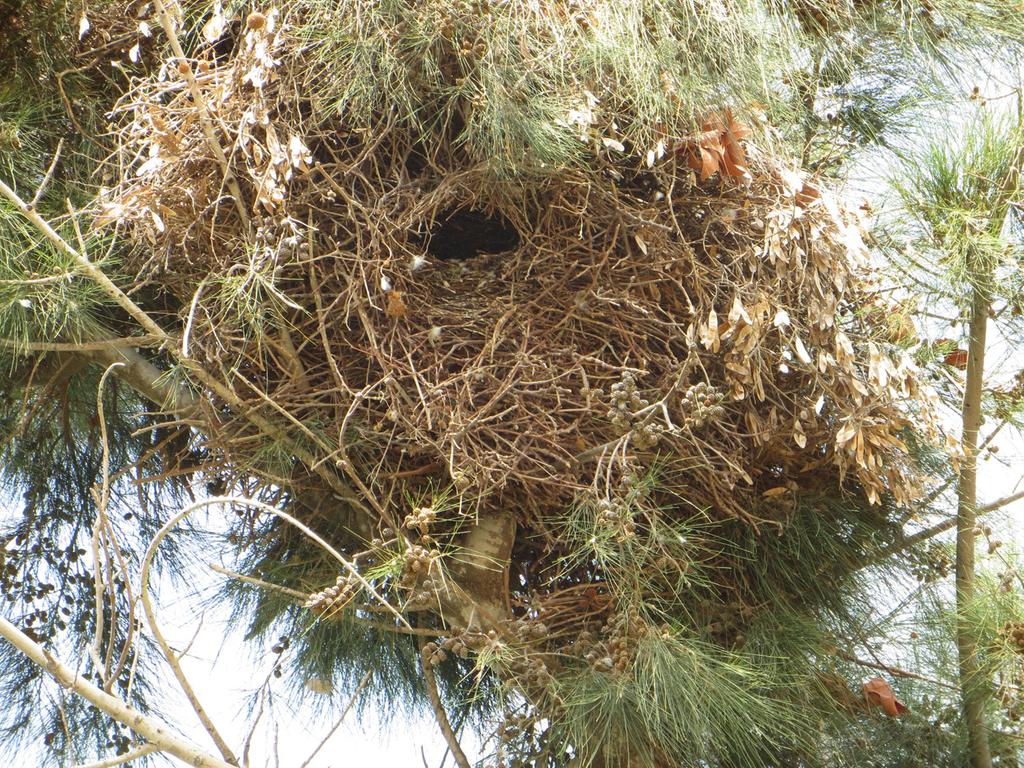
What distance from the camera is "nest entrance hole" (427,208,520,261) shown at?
241 centimetres

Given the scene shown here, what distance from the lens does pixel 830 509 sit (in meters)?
2.14

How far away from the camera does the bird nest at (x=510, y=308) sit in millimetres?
1945

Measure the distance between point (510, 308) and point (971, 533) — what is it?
0.77m

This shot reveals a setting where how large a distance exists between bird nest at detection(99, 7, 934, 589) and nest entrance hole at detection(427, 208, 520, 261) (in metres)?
0.25

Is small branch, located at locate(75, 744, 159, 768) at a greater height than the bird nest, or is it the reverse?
the bird nest

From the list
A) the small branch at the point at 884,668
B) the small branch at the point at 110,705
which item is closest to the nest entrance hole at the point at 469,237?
the small branch at the point at 884,668

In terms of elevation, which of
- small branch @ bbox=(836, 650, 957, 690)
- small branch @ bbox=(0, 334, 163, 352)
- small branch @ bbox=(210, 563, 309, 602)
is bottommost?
small branch @ bbox=(210, 563, 309, 602)

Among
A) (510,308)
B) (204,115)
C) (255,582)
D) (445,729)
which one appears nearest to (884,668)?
(445,729)

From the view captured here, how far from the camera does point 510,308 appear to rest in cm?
205

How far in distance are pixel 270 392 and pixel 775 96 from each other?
3.12ft

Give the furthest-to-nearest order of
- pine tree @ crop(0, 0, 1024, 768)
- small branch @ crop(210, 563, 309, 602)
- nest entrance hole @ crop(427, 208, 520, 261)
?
nest entrance hole @ crop(427, 208, 520, 261), pine tree @ crop(0, 0, 1024, 768), small branch @ crop(210, 563, 309, 602)

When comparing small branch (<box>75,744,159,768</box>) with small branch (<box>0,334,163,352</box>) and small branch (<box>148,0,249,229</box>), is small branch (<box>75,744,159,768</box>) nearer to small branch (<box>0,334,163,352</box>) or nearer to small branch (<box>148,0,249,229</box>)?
small branch (<box>0,334,163,352</box>)

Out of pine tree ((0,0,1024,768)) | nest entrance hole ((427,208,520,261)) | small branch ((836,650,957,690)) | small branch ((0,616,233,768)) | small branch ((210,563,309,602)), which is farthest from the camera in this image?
nest entrance hole ((427,208,520,261))

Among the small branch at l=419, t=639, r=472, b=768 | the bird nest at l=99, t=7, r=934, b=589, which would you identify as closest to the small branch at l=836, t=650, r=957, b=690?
the bird nest at l=99, t=7, r=934, b=589
